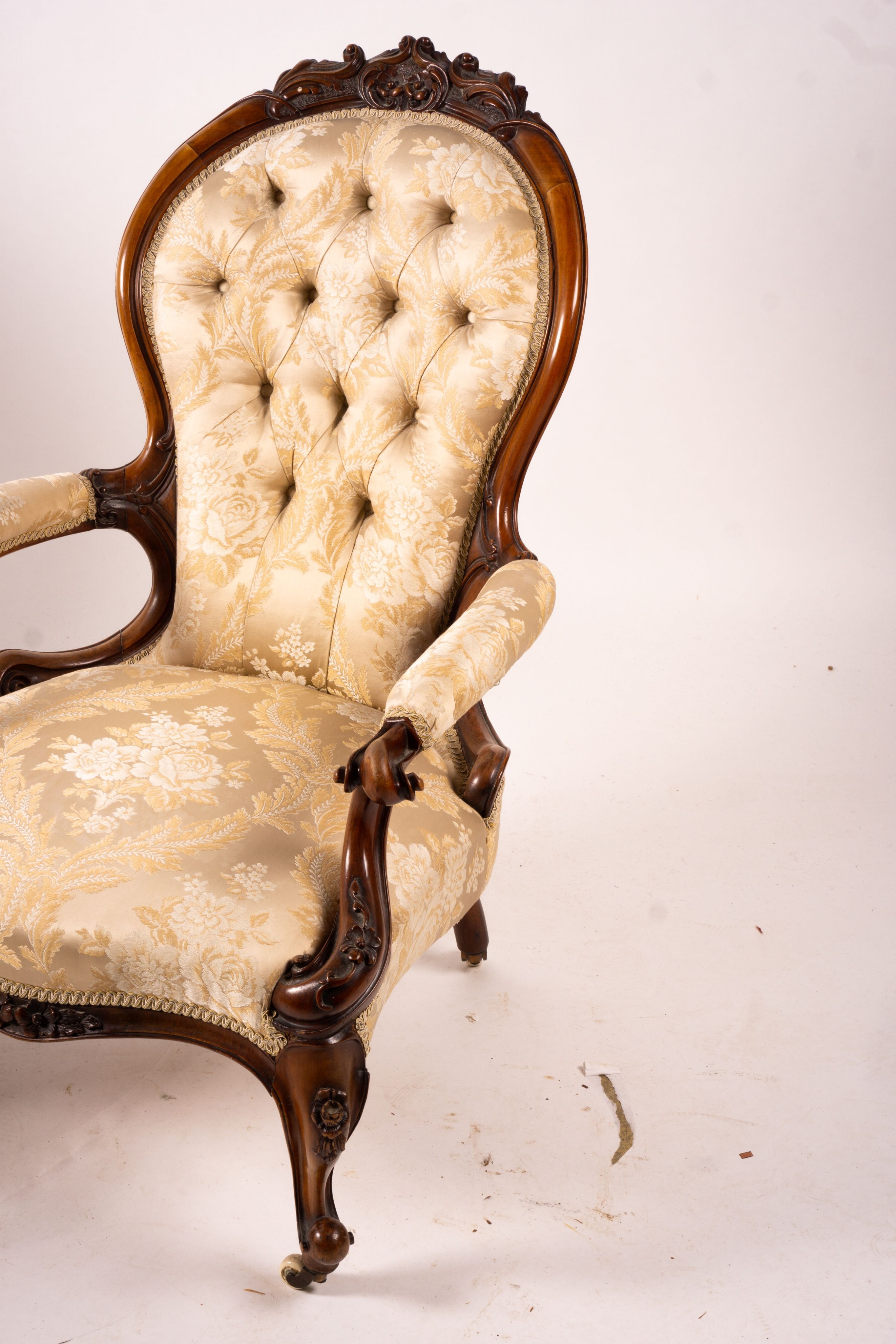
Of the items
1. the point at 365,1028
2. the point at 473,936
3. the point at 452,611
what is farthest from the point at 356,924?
the point at 473,936

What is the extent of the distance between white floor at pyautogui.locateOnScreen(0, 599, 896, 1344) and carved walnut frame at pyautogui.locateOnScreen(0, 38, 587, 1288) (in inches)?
4.6

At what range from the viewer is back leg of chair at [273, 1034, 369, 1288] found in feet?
3.37

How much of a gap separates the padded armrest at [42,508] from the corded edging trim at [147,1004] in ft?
1.73

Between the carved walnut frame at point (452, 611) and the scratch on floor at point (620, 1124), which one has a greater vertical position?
the carved walnut frame at point (452, 611)

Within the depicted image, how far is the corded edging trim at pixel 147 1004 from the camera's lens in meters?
1.03

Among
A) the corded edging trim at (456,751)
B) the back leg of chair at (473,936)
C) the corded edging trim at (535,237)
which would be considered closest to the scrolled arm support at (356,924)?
the corded edging trim at (456,751)

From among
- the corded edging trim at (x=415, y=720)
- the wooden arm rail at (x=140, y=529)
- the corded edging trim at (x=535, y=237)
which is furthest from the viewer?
the wooden arm rail at (x=140, y=529)

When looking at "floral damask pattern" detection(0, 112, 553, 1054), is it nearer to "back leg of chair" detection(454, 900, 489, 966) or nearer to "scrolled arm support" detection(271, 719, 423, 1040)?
"scrolled arm support" detection(271, 719, 423, 1040)

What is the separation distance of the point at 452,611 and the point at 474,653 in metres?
0.34

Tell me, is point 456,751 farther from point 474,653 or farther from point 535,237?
point 535,237

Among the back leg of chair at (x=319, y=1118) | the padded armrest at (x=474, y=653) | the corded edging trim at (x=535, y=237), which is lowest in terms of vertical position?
the back leg of chair at (x=319, y=1118)

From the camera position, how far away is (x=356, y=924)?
1.02 metres

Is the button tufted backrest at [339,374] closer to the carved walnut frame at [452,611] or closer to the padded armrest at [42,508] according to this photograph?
the carved walnut frame at [452,611]

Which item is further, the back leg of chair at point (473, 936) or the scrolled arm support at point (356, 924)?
the back leg of chair at point (473, 936)
